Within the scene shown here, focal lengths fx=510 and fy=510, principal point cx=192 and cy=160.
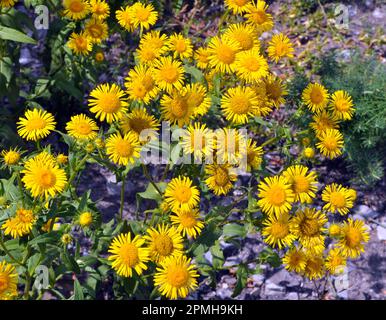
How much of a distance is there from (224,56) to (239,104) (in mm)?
271

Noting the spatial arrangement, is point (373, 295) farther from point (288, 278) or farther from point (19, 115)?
point (19, 115)

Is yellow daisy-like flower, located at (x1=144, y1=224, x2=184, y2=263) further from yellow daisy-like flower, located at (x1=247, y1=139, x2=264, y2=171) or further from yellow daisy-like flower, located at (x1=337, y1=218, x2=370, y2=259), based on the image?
yellow daisy-like flower, located at (x1=337, y1=218, x2=370, y2=259)

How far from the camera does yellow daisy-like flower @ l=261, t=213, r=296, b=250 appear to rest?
233cm

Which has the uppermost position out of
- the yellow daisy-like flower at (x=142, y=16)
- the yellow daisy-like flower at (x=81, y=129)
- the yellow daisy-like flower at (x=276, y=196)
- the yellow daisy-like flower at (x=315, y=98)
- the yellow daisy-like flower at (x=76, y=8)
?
the yellow daisy-like flower at (x=76, y=8)

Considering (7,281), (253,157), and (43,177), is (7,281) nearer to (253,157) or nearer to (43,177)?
(43,177)

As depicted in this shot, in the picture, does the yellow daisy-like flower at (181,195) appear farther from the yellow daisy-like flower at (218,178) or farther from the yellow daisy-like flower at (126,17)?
the yellow daisy-like flower at (126,17)

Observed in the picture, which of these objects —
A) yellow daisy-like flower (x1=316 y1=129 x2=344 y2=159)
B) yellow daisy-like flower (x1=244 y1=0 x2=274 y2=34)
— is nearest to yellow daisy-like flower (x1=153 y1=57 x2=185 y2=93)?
yellow daisy-like flower (x1=244 y1=0 x2=274 y2=34)

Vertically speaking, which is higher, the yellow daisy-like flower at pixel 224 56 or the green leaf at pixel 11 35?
the green leaf at pixel 11 35

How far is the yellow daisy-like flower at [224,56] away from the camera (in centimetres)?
251

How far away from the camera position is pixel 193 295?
326 centimetres

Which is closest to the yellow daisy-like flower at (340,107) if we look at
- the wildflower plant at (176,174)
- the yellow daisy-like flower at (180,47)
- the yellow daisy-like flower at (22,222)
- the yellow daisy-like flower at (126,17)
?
the wildflower plant at (176,174)

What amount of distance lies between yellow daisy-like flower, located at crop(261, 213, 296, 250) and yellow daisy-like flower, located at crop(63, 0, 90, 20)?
1530 mm

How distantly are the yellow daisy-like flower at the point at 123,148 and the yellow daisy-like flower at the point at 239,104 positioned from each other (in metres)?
0.46

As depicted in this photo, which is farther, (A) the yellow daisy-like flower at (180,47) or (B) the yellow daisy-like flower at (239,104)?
(A) the yellow daisy-like flower at (180,47)
